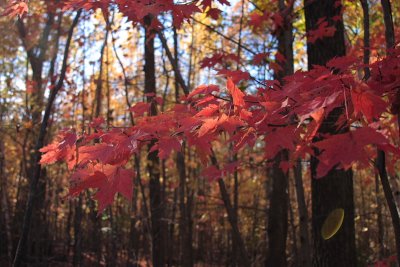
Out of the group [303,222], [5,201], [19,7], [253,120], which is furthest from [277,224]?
[5,201]

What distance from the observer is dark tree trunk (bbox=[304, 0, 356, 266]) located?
3709 mm

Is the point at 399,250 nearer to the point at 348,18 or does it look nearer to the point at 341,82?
the point at 341,82

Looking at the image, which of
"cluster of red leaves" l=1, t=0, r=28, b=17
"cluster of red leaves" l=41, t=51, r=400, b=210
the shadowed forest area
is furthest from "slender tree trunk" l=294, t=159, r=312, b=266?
"cluster of red leaves" l=1, t=0, r=28, b=17

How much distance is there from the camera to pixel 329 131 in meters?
3.71

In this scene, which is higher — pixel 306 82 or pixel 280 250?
pixel 306 82

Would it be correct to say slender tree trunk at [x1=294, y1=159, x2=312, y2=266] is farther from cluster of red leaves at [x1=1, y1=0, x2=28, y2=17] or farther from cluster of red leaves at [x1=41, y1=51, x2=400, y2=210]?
cluster of red leaves at [x1=1, y1=0, x2=28, y2=17]

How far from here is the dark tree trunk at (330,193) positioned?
3709mm

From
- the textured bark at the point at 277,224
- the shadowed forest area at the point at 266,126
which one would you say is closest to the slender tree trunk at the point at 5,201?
the shadowed forest area at the point at 266,126

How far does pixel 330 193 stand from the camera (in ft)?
12.5

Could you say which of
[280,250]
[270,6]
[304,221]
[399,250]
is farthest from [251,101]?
[270,6]

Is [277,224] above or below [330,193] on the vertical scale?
below

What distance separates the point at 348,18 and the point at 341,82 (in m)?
6.96

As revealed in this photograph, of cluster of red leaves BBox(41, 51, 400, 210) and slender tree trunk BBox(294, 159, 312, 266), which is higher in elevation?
cluster of red leaves BBox(41, 51, 400, 210)

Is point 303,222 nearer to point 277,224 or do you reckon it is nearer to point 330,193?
point 330,193
